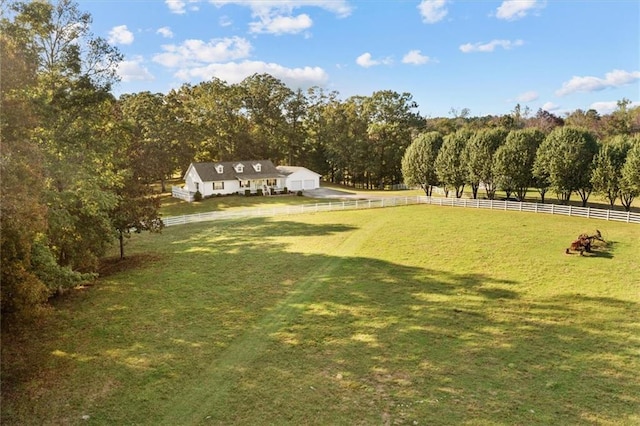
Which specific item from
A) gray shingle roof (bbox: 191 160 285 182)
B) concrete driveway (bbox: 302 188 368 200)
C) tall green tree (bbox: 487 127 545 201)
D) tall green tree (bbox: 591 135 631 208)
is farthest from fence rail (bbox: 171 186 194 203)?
tall green tree (bbox: 591 135 631 208)

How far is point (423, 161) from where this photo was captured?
46094mm

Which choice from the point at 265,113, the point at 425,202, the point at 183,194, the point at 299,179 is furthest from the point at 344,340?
the point at 265,113

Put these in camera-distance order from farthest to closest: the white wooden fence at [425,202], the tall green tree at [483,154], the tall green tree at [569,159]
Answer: the tall green tree at [483,154], the tall green tree at [569,159], the white wooden fence at [425,202]

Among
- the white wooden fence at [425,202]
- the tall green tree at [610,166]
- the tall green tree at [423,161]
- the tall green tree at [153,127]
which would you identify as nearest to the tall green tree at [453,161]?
the tall green tree at [423,161]

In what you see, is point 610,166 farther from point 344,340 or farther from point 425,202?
point 344,340

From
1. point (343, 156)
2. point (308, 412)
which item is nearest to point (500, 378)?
point (308, 412)

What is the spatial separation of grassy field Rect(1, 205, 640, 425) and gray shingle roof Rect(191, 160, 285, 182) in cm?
2904

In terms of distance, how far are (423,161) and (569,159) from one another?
49.1 feet

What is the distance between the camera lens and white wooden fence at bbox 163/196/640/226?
1204 inches

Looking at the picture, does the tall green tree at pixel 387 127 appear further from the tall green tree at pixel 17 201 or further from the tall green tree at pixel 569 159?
the tall green tree at pixel 17 201

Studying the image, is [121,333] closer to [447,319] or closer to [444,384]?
[444,384]

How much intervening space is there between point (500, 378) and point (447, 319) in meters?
3.83

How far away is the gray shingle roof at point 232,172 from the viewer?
172ft

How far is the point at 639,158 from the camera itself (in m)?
30.2
